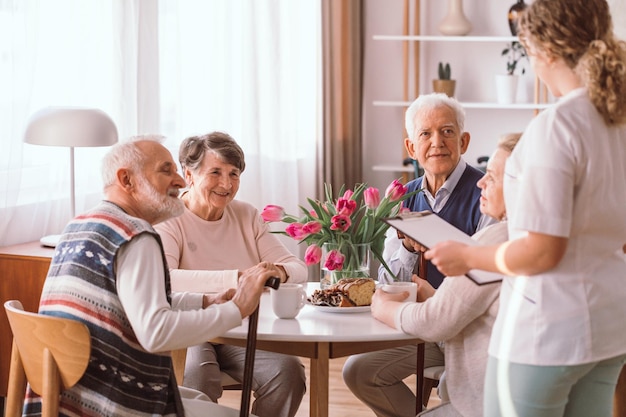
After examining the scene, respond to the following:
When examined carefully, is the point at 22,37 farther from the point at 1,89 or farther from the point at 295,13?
the point at 295,13

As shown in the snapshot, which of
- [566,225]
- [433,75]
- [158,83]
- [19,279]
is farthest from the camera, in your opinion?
[433,75]

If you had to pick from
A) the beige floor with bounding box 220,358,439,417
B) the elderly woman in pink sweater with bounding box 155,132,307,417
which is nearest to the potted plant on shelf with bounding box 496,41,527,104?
the beige floor with bounding box 220,358,439,417

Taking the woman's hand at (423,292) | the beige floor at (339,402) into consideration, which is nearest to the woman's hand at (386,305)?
the woman's hand at (423,292)

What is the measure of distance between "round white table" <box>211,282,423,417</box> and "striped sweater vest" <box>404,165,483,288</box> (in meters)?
0.64

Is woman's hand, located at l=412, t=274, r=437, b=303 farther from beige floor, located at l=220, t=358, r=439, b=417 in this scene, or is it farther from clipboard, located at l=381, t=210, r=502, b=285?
beige floor, located at l=220, t=358, r=439, b=417

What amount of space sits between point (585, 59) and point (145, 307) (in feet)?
3.18

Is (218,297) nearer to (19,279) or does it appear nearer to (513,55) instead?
(19,279)

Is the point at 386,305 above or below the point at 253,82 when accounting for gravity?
below

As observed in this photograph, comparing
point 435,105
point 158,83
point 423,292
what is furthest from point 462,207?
point 158,83

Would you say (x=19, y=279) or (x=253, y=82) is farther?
(x=253, y=82)

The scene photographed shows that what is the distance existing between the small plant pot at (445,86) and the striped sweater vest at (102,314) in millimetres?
3523

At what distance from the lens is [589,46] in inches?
64.1

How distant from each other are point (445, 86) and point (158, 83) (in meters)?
1.90

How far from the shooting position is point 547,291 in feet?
5.32
